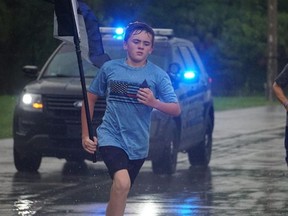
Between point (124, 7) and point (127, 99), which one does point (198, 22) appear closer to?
point (124, 7)

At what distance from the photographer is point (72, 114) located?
15.9 m

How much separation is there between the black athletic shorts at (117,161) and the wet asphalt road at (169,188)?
282 cm

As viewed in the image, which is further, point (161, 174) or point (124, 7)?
point (124, 7)

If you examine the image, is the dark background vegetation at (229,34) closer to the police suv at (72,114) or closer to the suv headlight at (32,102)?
the police suv at (72,114)

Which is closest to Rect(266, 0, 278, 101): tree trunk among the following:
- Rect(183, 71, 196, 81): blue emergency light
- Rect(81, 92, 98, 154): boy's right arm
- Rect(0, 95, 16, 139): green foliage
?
Rect(0, 95, 16, 139): green foliage

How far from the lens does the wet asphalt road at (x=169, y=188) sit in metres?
12.2

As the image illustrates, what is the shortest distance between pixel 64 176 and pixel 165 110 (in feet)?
23.8

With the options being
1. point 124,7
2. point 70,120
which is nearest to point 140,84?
point 70,120

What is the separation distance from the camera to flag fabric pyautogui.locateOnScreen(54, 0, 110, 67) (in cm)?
916

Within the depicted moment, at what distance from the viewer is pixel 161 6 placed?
47.2 m

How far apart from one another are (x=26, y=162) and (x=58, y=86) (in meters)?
1.09

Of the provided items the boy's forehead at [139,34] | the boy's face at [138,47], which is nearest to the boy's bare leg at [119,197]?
the boy's face at [138,47]

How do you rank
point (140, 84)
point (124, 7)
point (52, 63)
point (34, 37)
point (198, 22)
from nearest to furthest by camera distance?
1. point (140, 84)
2. point (52, 63)
3. point (34, 37)
4. point (124, 7)
5. point (198, 22)

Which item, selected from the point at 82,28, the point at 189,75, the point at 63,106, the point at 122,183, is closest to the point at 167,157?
the point at 189,75
